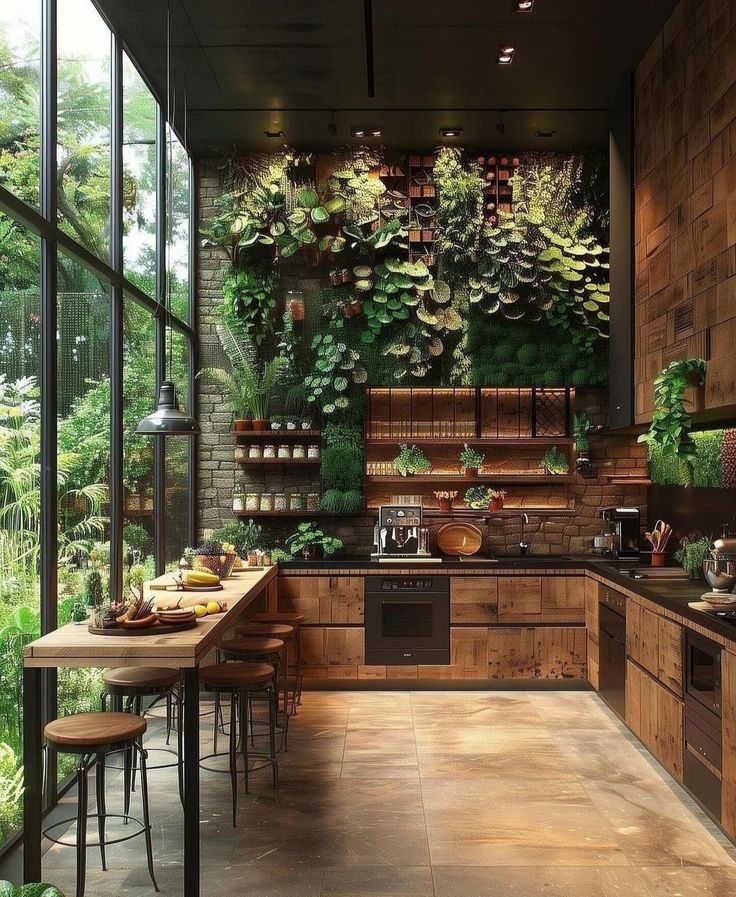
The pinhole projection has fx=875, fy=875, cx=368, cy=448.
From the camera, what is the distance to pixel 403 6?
16.7 ft

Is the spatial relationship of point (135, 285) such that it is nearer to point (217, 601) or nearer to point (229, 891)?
point (217, 601)

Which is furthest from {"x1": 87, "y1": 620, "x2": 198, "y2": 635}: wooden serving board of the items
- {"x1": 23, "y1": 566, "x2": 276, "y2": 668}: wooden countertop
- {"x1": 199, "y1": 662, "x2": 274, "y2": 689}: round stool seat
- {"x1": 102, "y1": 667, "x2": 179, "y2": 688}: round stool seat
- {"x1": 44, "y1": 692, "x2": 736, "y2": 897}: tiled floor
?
{"x1": 44, "y1": 692, "x2": 736, "y2": 897}: tiled floor

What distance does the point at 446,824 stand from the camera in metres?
4.29

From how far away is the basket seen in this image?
5.66 m

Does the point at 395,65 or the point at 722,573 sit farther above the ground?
the point at 395,65

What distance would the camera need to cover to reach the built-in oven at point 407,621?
6945 mm

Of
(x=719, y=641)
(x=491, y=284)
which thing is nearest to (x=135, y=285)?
(x=491, y=284)

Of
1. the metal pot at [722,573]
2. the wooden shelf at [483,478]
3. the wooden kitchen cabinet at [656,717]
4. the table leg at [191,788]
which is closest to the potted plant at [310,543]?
the wooden shelf at [483,478]

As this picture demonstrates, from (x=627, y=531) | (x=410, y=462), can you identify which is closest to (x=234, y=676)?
(x=410, y=462)

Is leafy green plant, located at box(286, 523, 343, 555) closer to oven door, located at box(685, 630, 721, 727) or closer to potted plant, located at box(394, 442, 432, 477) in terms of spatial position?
potted plant, located at box(394, 442, 432, 477)

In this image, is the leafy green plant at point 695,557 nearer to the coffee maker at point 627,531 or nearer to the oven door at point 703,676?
the coffee maker at point 627,531

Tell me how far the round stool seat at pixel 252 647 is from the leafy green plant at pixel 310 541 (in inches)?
75.0

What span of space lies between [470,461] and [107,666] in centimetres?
450

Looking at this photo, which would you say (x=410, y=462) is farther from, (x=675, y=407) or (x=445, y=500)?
(x=675, y=407)
